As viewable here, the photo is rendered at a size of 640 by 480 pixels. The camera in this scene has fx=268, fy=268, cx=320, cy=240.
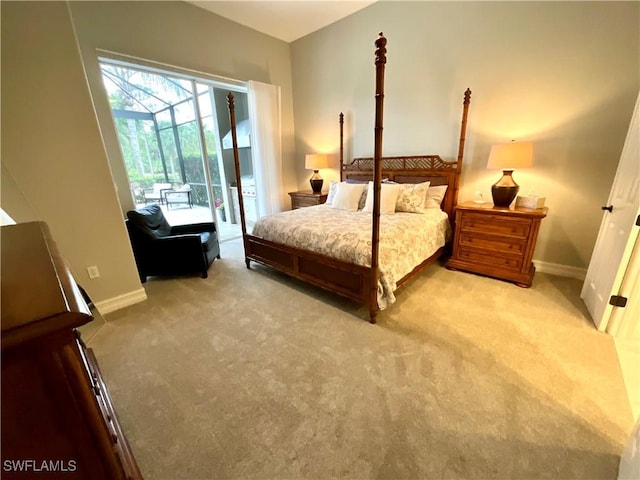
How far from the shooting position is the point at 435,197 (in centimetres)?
325

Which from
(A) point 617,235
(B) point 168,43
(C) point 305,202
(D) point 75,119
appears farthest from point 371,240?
(B) point 168,43

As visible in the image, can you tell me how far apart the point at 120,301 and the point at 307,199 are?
2776mm

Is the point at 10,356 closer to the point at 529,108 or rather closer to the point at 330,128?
the point at 529,108

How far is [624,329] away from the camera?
6.36ft

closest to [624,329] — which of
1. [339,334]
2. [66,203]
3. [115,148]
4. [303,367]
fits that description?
[339,334]

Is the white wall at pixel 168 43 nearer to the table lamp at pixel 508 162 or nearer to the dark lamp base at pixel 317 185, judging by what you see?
the dark lamp base at pixel 317 185

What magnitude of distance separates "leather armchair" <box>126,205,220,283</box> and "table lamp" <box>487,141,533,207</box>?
322cm

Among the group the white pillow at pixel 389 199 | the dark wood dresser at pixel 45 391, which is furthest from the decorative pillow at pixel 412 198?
the dark wood dresser at pixel 45 391

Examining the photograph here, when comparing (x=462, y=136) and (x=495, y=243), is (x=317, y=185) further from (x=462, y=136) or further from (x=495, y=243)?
(x=495, y=243)

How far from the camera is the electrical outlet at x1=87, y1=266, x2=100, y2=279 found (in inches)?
94.4

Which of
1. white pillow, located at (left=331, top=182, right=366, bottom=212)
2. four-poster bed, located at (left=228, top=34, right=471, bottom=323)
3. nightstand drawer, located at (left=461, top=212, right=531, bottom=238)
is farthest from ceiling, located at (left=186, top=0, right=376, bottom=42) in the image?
nightstand drawer, located at (left=461, top=212, right=531, bottom=238)

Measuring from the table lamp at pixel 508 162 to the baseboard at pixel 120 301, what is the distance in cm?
375

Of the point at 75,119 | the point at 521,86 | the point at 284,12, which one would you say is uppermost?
the point at 284,12

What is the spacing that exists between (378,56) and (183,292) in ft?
8.95
